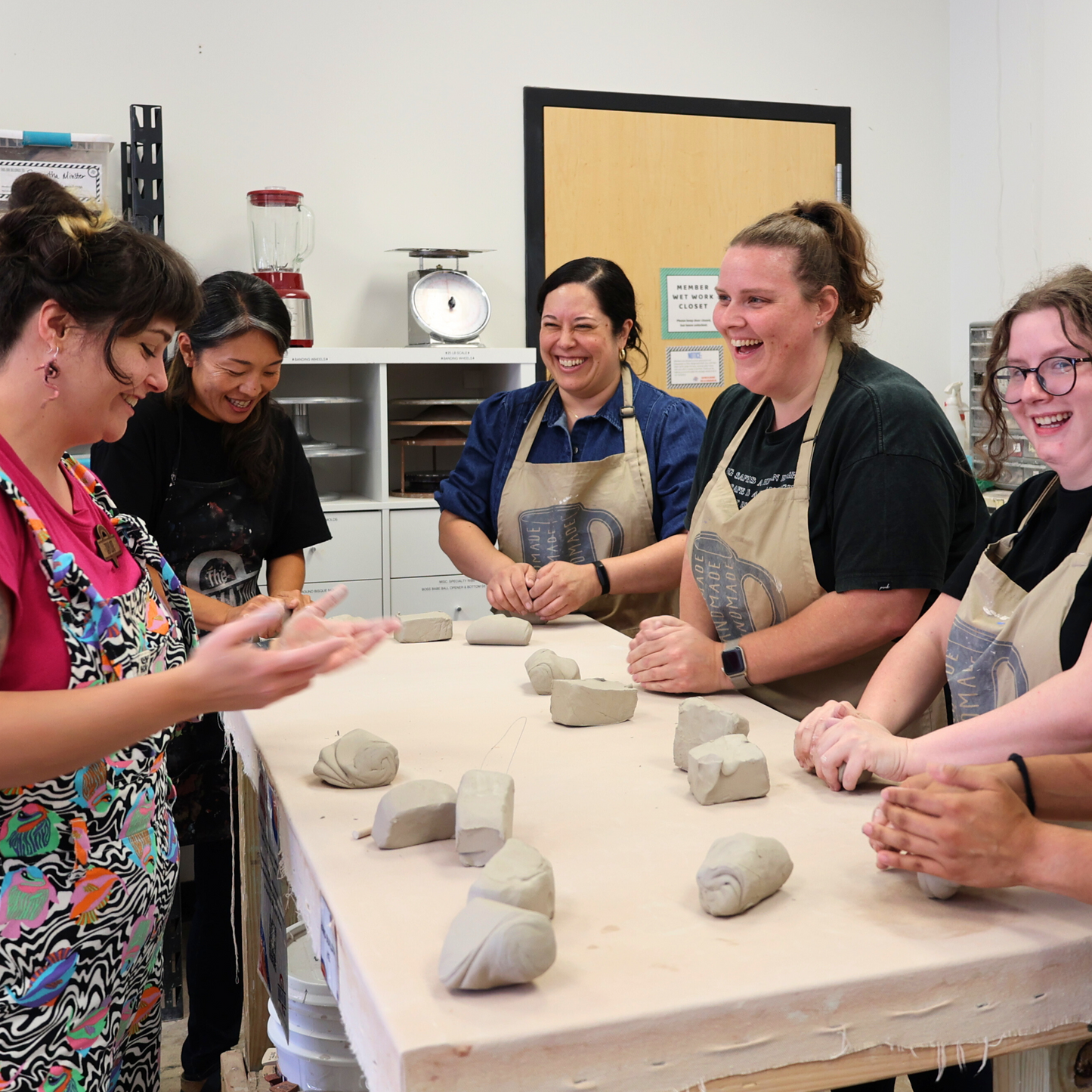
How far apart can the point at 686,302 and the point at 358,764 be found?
3151mm

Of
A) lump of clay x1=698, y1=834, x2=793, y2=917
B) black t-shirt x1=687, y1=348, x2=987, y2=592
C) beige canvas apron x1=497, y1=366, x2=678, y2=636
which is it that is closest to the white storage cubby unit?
beige canvas apron x1=497, y1=366, x2=678, y2=636

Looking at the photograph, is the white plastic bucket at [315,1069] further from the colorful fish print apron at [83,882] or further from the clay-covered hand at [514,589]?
the clay-covered hand at [514,589]

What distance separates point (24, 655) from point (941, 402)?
4.03 meters

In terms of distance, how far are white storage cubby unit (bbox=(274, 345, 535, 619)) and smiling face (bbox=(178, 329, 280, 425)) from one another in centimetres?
117

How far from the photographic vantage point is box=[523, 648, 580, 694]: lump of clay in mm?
1812

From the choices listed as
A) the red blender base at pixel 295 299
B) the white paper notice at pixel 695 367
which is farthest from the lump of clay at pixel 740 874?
the white paper notice at pixel 695 367

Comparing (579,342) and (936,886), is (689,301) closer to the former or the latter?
(579,342)

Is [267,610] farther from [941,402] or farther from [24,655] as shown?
[941,402]

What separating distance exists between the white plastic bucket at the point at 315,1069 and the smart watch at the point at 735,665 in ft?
3.00

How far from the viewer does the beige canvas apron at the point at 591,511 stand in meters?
2.56

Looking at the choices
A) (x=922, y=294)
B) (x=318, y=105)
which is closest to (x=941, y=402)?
(x=922, y=294)

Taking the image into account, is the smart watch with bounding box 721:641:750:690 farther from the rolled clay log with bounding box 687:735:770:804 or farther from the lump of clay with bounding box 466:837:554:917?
the lump of clay with bounding box 466:837:554:917

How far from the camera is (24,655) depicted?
1.17 m

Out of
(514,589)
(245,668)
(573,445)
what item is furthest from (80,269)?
(573,445)
